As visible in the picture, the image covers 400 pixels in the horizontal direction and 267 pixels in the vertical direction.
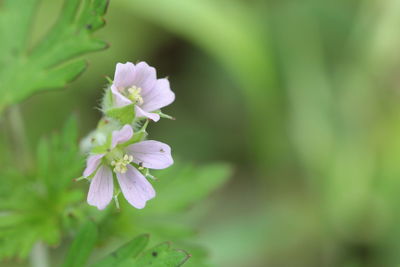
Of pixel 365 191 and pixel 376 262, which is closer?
pixel 376 262

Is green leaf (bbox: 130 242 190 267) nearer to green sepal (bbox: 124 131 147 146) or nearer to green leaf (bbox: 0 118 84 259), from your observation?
green sepal (bbox: 124 131 147 146)

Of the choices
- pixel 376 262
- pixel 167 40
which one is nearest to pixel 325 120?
pixel 376 262

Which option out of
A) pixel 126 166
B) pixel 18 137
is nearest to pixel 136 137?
pixel 126 166

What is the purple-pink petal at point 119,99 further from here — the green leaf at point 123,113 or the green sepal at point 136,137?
the green sepal at point 136,137

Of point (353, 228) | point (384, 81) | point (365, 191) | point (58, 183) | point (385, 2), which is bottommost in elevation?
point (58, 183)

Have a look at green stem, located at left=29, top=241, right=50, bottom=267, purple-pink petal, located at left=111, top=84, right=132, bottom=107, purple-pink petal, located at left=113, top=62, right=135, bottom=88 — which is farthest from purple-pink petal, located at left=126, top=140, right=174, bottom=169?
green stem, located at left=29, top=241, right=50, bottom=267

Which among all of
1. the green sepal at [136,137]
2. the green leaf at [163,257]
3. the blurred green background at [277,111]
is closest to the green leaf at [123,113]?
the green sepal at [136,137]

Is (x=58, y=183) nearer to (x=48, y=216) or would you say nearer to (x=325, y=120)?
(x=48, y=216)

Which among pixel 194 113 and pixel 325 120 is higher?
pixel 325 120
